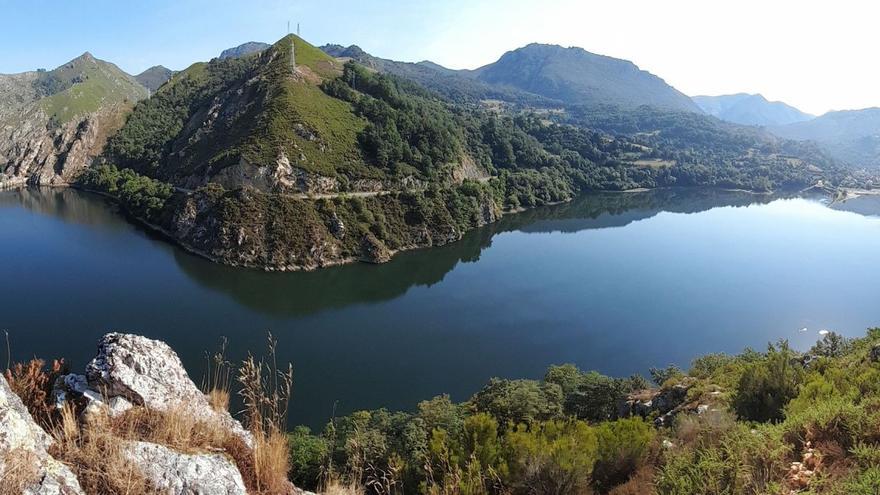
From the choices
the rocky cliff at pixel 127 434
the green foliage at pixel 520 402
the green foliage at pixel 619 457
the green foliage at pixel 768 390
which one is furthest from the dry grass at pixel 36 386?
the green foliage at pixel 520 402

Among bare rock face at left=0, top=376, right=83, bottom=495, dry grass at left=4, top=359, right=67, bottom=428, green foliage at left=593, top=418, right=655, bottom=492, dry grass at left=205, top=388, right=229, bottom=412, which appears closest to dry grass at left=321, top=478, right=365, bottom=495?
dry grass at left=205, top=388, right=229, bottom=412

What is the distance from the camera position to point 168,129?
104 meters

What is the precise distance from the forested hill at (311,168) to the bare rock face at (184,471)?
165 feet

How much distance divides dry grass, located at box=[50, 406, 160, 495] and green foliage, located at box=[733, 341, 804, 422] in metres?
11.3

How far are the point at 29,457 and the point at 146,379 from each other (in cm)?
176

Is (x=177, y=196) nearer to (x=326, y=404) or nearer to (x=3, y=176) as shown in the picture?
(x=326, y=404)

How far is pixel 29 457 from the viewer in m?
3.60

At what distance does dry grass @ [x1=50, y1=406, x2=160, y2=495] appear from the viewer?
12.4 feet

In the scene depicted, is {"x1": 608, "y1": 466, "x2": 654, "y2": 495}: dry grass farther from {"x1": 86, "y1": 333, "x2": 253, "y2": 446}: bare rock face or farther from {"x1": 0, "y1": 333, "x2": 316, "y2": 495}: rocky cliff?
{"x1": 86, "y1": 333, "x2": 253, "y2": 446}: bare rock face

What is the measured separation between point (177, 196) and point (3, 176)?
202ft

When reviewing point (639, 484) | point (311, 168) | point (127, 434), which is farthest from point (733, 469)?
point (311, 168)

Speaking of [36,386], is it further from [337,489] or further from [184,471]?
[337,489]

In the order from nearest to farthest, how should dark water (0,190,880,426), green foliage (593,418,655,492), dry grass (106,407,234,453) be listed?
dry grass (106,407,234,453)
green foliage (593,418,655,492)
dark water (0,190,880,426)

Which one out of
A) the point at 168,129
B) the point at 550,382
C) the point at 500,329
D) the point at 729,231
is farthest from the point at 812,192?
the point at 168,129
